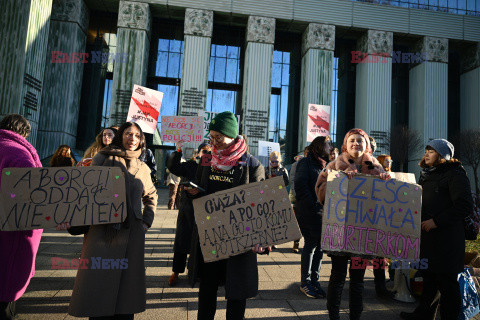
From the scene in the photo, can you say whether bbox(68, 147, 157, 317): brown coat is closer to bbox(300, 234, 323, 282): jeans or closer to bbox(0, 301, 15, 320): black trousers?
bbox(0, 301, 15, 320): black trousers

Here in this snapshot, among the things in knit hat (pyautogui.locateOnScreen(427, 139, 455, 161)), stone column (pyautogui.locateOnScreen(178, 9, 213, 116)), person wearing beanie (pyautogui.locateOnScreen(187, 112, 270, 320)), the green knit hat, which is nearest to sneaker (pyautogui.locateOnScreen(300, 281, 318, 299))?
person wearing beanie (pyautogui.locateOnScreen(187, 112, 270, 320))

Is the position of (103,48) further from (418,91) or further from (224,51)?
(418,91)

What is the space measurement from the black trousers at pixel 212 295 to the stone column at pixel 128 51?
1616 centimetres

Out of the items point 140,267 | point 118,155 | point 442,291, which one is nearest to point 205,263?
point 140,267

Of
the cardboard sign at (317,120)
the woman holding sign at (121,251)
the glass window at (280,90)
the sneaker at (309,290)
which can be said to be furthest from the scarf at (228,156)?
the glass window at (280,90)

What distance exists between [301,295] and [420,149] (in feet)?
59.3

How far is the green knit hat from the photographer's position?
2453mm

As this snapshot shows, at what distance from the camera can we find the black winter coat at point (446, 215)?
2824 mm

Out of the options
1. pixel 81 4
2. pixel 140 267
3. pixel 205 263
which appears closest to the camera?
pixel 140 267

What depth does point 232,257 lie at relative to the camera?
2.38 meters

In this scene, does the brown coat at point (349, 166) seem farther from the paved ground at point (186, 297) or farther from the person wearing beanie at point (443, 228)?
the paved ground at point (186, 297)

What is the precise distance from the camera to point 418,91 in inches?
778

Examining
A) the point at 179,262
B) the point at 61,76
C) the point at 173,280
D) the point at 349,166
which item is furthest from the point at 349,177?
the point at 61,76

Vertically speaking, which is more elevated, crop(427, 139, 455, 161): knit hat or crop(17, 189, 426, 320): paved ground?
crop(427, 139, 455, 161): knit hat
